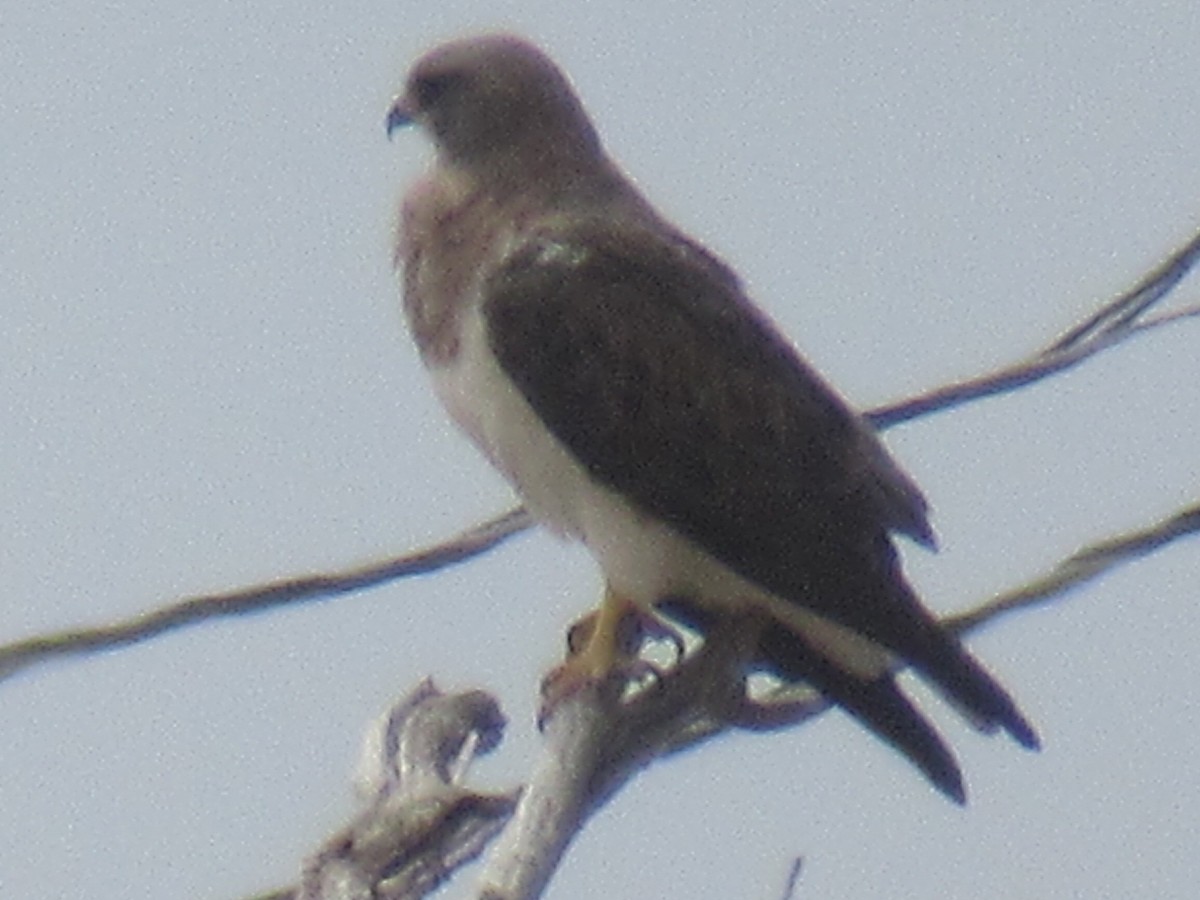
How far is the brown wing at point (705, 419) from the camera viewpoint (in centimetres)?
538

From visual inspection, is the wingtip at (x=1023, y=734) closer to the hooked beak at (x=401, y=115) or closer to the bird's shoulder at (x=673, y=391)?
the bird's shoulder at (x=673, y=391)

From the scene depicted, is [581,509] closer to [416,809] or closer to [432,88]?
[432,88]

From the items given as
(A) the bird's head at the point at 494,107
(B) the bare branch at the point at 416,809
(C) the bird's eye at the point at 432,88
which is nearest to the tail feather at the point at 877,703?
(B) the bare branch at the point at 416,809

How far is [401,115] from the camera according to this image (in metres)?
6.55

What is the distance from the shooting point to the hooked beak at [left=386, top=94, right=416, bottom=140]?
6523mm

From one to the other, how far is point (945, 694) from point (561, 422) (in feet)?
3.05

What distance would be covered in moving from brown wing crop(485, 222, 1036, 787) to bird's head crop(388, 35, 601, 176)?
1.83ft

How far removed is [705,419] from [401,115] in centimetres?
140

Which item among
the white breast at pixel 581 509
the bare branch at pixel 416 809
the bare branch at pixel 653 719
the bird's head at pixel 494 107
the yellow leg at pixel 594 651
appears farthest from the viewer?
the bird's head at pixel 494 107

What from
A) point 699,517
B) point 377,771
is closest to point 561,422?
point 699,517

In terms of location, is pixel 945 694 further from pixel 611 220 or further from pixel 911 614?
pixel 611 220

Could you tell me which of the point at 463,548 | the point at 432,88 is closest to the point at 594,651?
the point at 463,548

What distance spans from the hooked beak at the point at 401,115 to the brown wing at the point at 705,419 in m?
0.91

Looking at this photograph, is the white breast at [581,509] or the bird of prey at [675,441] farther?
the white breast at [581,509]
